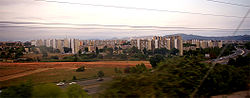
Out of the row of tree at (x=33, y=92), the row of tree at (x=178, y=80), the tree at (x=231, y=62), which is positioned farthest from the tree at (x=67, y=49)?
the tree at (x=231, y=62)

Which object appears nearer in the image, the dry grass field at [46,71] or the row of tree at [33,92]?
the row of tree at [33,92]

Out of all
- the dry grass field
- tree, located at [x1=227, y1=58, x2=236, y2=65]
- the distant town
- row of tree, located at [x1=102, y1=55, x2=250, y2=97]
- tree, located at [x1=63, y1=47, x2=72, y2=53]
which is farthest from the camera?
tree, located at [x1=63, y1=47, x2=72, y2=53]

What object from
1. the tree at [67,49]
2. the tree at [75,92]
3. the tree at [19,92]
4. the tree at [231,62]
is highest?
the tree at [67,49]

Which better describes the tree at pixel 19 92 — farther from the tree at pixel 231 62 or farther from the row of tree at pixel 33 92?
the tree at pixel 231 62

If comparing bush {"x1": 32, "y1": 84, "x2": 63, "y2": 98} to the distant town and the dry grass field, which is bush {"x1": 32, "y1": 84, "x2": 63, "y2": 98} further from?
the distant town

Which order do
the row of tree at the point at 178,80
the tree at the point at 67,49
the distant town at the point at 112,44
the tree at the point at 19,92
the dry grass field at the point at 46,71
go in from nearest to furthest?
1. the tree at the point at 19,92
2. the row of tree at the point at 178,80
3. the dry grass field at the point at 46,71
4. the distant town at the point at 112,44
5. the tree at the point at 67,49

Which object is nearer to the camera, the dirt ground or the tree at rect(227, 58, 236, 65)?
the dirt ground

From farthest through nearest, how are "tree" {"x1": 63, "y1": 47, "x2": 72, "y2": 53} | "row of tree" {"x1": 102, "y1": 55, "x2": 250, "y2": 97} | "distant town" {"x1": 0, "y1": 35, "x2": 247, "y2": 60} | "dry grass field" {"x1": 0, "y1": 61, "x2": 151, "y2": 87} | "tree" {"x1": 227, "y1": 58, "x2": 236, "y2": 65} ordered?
"tree" {"x1": 63, "y1": 47, "x2": 72, "y2": 53}
"distant town" {"x1": 0, "y1": 35, "x2": 247, "y2": 60}
"tree" {"x1": 227, "y1": 58, "x2": 236, "y2": 65}
"dry grass field" {"x1": 0, "y1": 61, "x2": 151, "y2": 87}
"row of tree" {"x1": 102, "y1": 55, "x2": 250, "y2": 97}

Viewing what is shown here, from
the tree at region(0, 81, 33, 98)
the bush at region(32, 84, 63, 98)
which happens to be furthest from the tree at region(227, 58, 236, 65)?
the tree at region(0, 81, 33, 98)

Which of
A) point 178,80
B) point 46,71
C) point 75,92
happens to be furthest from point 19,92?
point 178,80

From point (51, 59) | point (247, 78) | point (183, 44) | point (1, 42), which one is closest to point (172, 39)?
point (183, 44)

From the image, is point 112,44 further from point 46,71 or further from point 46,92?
point 46,92

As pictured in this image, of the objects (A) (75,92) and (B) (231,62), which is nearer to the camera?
(A) (75,92)

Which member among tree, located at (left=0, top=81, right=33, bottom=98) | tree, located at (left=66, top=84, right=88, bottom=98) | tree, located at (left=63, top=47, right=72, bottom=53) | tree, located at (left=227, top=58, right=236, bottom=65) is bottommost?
tree, located at (left=66, top=84, right=88, bottom=98)
